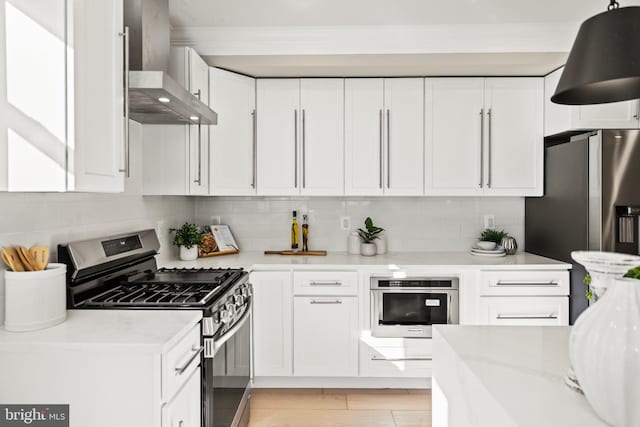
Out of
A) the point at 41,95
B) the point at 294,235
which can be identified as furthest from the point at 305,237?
the point at 41,95

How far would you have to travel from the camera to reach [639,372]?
2.49 ft

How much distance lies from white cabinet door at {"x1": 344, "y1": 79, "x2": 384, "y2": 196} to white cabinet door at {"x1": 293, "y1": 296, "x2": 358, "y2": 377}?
919 millimetres

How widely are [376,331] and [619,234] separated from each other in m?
1.65

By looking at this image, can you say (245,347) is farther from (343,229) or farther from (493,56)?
(493,56)

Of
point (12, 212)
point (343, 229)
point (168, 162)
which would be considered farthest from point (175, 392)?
point (343, 229)

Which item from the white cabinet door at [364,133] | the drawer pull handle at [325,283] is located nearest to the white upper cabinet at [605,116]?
the white cabinet door at [364,133]

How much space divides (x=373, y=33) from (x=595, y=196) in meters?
1.77

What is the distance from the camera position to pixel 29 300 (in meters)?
1.52

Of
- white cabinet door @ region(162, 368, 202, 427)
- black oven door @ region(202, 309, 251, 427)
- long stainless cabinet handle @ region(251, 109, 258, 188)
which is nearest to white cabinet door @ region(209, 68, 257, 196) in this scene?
long stainless cabinet handle @ region(251, 109, 258, 188)

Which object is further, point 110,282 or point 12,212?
point 110,282

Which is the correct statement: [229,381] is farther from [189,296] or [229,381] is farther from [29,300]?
[29,300]

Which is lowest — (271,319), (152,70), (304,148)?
(271,319)

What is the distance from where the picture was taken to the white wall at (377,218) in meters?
3.72

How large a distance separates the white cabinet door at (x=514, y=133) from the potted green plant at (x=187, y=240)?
2197 millimetres
